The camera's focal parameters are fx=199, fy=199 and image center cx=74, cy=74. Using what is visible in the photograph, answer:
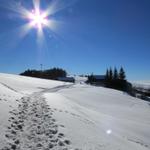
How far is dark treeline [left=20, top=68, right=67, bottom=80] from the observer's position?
4491 inches

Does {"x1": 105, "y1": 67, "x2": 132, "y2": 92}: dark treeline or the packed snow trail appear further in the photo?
{"x1": 105, "y1": 67, "x2": 132, "y2": 92}: dark treeline

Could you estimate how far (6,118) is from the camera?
767cm

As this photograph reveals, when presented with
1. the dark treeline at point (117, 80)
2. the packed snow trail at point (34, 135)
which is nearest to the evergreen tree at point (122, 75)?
the dark treeline at point (117, 80)

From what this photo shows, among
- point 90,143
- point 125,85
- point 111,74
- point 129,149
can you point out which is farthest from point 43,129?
point 111,74

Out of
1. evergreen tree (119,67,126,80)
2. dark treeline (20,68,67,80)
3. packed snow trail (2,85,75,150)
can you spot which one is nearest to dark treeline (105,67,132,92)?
evergreen tree (119,67,126,80)

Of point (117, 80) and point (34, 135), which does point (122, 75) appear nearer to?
point (117, 80)

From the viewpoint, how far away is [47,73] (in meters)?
124

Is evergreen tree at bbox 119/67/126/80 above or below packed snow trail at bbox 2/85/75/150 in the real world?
above

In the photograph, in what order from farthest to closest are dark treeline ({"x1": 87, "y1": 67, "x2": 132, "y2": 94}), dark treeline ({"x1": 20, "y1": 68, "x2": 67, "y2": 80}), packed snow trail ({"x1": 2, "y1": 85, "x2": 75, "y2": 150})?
dark treeline ({"x1": 20, "y1": 68, "x2": 67, "y2": 80})
dark treeline ({"x1": 87, "y1": 67, "x2": 132, "y2": 94})
packed snow trail ({"x1": 2, "y1": 85, "x2": 75, "y2": 150})

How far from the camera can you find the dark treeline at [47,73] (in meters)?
114

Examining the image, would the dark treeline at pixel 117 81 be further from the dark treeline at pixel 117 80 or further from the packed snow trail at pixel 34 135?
the packed snow trail at pixel 34 135

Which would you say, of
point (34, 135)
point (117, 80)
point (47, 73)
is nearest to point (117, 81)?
point (117, 80)

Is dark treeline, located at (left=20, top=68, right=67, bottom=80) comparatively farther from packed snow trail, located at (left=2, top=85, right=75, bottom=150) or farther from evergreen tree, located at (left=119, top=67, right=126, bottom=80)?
packed snow trail, located at (left=2, top=85, right=75, bottom=150)

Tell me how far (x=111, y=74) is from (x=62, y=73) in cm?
5803
